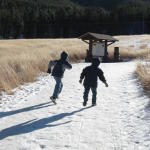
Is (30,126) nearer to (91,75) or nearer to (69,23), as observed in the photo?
(91,75)

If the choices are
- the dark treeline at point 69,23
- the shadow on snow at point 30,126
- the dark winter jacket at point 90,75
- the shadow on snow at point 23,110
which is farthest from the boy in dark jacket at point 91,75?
the dark treeline at point 69,23

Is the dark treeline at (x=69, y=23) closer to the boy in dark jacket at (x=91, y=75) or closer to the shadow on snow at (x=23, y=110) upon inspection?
the boy in dark jacket at (x=91, y=75)

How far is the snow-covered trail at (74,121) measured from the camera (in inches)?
279

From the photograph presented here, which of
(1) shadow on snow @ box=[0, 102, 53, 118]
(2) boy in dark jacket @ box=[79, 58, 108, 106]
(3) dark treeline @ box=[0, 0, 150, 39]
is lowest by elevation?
(1) shadow on snow @ box=[0, 102, 53, 118]

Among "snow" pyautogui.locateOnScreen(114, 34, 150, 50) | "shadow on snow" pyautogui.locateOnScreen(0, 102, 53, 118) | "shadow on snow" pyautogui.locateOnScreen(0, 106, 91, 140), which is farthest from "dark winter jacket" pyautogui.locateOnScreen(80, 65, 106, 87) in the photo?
"snow" pyautogui.locateOnScreen(114, 34, 150, 50)

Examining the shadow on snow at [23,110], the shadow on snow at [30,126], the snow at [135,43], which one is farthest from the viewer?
the snow at [135,43]

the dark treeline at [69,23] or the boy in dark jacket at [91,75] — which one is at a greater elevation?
the dark treeline at [69,23]

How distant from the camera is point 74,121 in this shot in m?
8.84

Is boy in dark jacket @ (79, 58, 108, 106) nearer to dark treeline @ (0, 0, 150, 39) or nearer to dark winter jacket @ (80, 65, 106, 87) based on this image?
dark winter jacket @ (80, 65, 106, 87)

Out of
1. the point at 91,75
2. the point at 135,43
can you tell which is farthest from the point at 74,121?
the point at 135,43

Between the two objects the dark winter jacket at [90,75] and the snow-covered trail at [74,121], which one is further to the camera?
the dark winter jacket at [90,75]

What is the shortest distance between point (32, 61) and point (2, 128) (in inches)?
471

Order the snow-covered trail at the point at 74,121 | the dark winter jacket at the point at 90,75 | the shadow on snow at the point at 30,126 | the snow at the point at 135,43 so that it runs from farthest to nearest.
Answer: the snow at the point at 135,43 → the dark winter jacket at the point at 90,75 → the shadow on snow at the point at 30,126 → the snow-covered trail at the point at 74,121

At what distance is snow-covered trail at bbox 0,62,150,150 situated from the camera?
23.2ft
